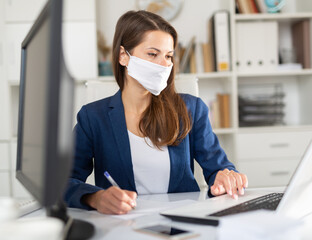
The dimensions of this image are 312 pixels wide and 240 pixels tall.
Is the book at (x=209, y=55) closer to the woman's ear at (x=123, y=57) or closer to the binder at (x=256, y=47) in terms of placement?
the binder at (x=256, y=47)

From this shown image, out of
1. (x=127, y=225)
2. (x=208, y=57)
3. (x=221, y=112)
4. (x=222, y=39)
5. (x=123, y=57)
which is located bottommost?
(x=127, y=225)

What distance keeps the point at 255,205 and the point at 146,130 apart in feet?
2.09

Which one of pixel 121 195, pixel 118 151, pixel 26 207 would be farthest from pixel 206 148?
pixel 26 207

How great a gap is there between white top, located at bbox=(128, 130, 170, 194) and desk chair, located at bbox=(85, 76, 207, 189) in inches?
9.2

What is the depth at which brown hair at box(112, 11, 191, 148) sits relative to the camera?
153 centimetres

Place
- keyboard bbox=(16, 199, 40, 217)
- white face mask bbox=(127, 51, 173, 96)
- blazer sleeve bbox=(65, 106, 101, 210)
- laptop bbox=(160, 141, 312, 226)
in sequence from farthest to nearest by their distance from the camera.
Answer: white face mask bbox=(127, 51, 173, 96) → blazer sleeve bbox=(65, 106, 101, 210) → keyboard bbox=(16, 199, 40, 217) → laptop bbox=(160, 141, 312, 226)

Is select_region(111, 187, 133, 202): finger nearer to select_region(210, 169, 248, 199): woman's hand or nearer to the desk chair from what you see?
select_region(210, 169, 248, 199): woman's hand

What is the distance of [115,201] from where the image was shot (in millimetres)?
1000

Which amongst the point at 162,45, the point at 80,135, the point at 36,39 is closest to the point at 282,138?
the point at 162,45

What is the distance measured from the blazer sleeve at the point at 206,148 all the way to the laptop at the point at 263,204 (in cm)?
29

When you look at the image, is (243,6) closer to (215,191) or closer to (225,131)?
(225,131)

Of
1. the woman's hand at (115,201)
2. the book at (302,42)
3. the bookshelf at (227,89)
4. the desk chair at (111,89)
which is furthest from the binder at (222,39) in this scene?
the woman's hand at (115,201)

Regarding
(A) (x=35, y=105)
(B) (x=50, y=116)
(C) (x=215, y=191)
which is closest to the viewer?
(B) (x=50, y=116)

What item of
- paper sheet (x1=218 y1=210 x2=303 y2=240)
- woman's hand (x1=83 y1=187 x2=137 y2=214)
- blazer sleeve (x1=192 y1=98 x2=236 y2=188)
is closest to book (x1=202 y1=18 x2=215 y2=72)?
blazer sleeve (x1=192 y1=98 x2=236 y2=188)
